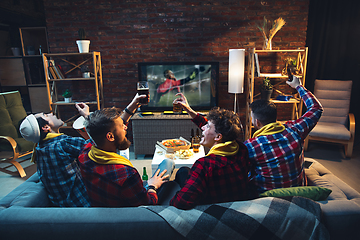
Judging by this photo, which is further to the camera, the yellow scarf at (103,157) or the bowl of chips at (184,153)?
the bowl of chips at (184,153)

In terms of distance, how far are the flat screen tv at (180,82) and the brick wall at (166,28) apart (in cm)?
22

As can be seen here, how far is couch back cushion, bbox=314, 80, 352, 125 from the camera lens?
11.8ft

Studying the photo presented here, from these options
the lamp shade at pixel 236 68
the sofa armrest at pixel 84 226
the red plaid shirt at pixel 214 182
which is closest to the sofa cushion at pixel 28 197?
the sofa armrest at pixel 84 226

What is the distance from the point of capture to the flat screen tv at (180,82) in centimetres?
359

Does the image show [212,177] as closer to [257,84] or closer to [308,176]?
[308,176]

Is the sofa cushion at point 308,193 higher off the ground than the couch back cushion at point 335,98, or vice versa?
the couch back cushion at point 335,98

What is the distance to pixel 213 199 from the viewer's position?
1.31 m

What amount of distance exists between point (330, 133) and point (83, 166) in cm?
321

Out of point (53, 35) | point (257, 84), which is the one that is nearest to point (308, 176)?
point (257, 84)

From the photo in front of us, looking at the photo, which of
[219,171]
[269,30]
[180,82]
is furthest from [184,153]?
[269,30]

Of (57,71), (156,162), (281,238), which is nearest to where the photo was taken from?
(281,238)

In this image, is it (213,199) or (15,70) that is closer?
(213,199)

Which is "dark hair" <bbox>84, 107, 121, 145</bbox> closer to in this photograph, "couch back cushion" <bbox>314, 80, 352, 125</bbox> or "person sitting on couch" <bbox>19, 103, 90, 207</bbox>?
"person sitting on couch" <bbox>19, 103, 90, 207</bbox>

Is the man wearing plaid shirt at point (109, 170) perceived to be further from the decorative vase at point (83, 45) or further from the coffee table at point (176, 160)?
the decorative vase at point (83, 45)
